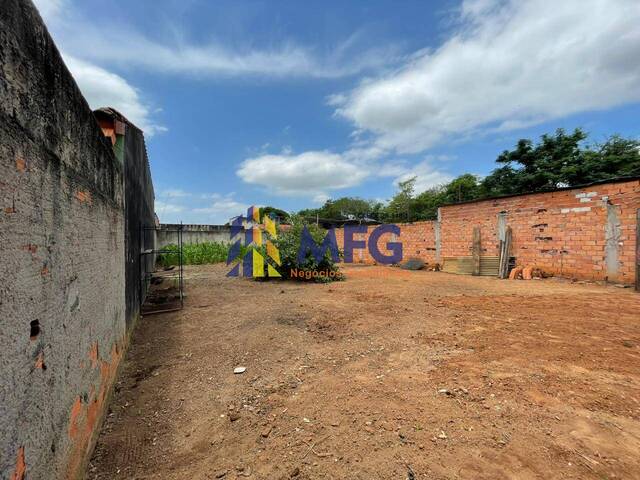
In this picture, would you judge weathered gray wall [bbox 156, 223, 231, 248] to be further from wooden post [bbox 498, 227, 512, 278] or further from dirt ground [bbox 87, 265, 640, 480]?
wooden post [bbox 498, 227, 512, 278]

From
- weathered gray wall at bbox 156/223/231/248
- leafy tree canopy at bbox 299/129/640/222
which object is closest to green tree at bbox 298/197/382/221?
leafy tree canopy at bbox 299/129/640/222

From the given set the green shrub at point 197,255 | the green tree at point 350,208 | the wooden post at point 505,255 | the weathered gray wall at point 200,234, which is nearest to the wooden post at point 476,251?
the wooden post at point 505,255

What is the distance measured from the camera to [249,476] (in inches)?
60.9

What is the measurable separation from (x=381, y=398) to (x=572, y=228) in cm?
830

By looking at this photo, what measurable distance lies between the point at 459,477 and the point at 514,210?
30.8 feet

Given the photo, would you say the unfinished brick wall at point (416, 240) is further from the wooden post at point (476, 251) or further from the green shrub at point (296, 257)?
the green shrub at point (296, 257)

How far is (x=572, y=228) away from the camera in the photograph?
7.66 meters

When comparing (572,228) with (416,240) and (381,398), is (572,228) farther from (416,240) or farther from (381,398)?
(381,398)

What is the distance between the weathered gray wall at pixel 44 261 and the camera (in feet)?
2.99

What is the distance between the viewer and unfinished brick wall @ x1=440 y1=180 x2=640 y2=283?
670 cm

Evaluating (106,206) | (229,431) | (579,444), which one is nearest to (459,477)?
(579,444)

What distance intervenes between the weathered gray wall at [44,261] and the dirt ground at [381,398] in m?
0.56

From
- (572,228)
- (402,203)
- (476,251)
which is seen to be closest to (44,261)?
(572,228)

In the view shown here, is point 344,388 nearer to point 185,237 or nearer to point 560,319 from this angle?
point 560,319
